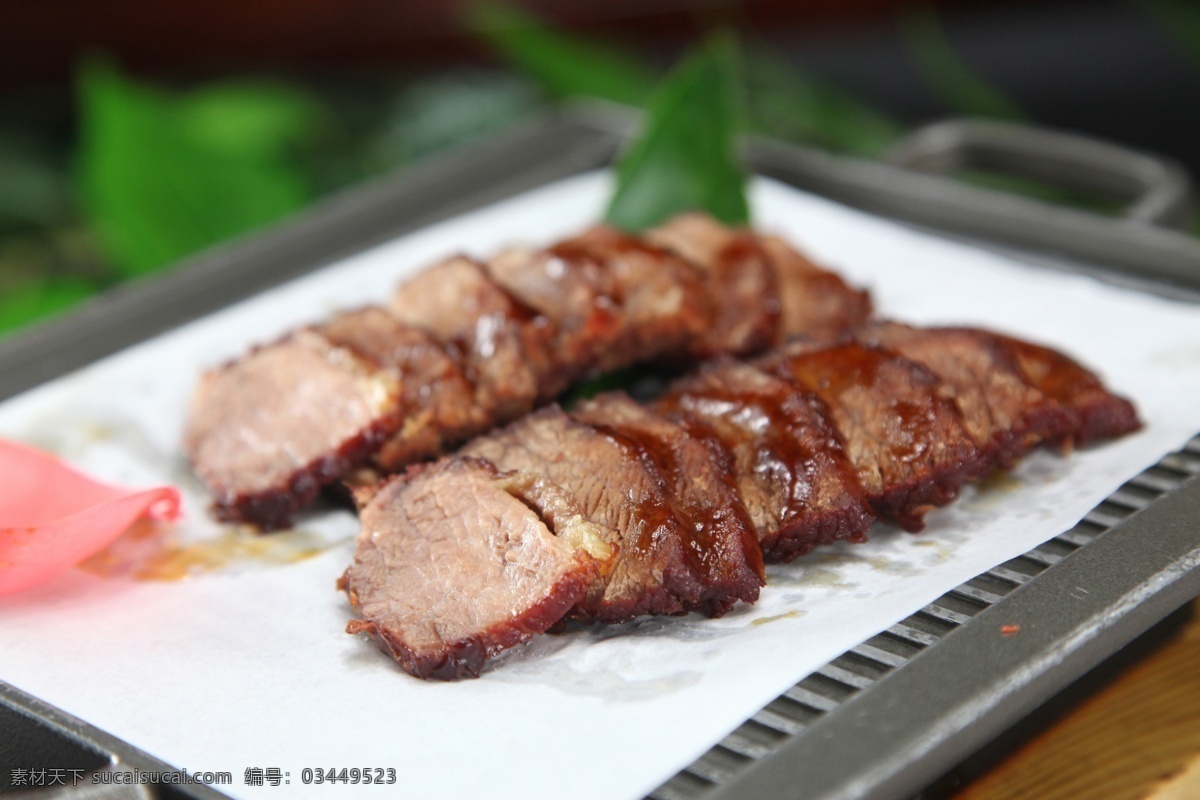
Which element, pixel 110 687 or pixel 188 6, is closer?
pixel 110 687

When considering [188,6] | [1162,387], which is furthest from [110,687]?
[188,6]

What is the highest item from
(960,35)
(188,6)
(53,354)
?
(188,6)

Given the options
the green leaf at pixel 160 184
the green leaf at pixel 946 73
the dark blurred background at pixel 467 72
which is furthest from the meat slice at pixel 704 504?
the green leaf at pixel 946 73

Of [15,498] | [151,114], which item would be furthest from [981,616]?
Result: [151,114]

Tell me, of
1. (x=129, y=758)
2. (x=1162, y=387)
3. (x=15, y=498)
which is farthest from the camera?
(x=1162, y=387)

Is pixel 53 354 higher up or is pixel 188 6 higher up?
pixel 188 6

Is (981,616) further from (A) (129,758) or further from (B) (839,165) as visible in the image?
(B) (839,165)

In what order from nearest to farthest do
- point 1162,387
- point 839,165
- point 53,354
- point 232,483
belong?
1. point 232,483
2. point 1162,387
3. point 53,354
4. point 839,165
